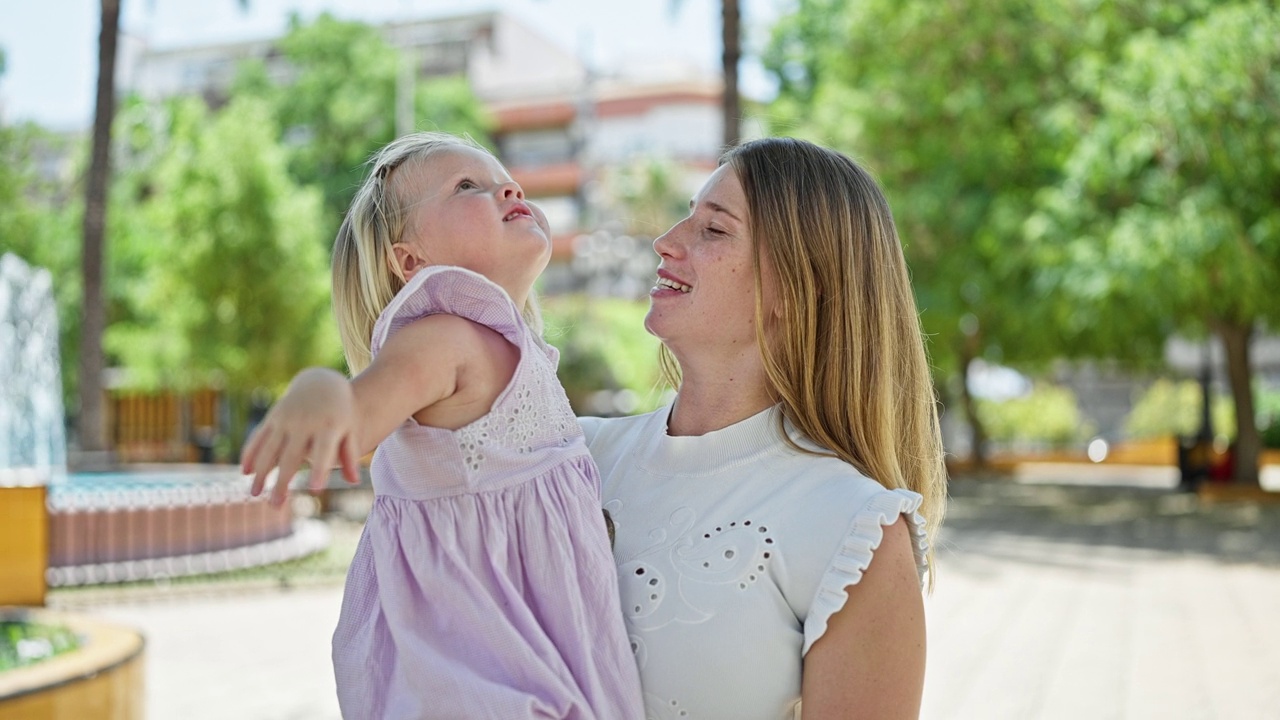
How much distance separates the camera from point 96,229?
1438 centimetres

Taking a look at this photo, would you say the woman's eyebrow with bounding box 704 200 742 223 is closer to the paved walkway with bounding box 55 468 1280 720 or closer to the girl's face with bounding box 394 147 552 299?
the girl's face with bounding box 394 147 552 299

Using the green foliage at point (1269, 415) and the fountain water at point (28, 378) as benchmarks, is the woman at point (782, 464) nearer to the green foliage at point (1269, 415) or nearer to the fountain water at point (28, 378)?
the fountain water at point (28, 378)

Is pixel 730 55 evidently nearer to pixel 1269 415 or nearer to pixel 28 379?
pixel 28 379

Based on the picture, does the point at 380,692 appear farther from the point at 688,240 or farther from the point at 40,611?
the point at 40,611

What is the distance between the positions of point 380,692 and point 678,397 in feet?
2.51

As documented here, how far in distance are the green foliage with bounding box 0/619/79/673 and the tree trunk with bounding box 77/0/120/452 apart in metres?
9.51

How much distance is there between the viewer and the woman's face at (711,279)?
6.79 feet

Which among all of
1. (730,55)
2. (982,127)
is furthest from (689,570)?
(982,127)

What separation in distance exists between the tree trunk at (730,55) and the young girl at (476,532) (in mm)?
11445

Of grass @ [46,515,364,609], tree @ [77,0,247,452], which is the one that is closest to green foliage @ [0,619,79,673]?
grass @ [46,515,364,609]

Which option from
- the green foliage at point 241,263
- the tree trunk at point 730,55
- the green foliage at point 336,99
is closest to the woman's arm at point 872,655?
the tree trunk at point 730,55

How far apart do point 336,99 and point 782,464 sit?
1318 inches

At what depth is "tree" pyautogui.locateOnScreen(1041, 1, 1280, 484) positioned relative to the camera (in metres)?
12.9

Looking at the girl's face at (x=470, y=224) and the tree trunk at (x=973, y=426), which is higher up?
the girl's face at (x=470, y=224)
